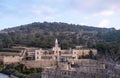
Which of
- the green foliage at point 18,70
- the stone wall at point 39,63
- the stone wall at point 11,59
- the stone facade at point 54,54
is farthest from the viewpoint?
the stone facade at point 54,54

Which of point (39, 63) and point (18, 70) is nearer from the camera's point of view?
point (18, 70)

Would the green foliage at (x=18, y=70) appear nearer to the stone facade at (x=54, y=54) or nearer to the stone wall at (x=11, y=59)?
the stone wall at (x=11, y=59)

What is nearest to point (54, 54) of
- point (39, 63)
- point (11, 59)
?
point (39, 63)

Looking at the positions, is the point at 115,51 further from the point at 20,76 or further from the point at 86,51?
the point at 20,76

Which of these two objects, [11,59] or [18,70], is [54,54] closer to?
[11,59]

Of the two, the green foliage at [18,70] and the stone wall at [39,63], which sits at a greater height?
the stone wall at [39,63]

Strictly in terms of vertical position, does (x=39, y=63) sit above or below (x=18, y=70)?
above

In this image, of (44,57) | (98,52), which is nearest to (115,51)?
(98,52)

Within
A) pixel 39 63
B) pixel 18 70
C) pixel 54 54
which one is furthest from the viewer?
pixel 54 54

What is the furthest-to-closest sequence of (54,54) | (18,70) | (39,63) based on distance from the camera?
(54,54) < (39,63) < (18,70)

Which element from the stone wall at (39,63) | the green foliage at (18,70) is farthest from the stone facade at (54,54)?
the green foliage at (18,70)

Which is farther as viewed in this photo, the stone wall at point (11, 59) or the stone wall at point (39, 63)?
the stone wall at point (11, 59)

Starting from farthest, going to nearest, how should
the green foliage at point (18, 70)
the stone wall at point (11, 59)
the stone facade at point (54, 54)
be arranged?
1. the stone facade at point (54, 54)
2. the stone wall at point (11, 59)
3. the green foliage at point (18, 70)
